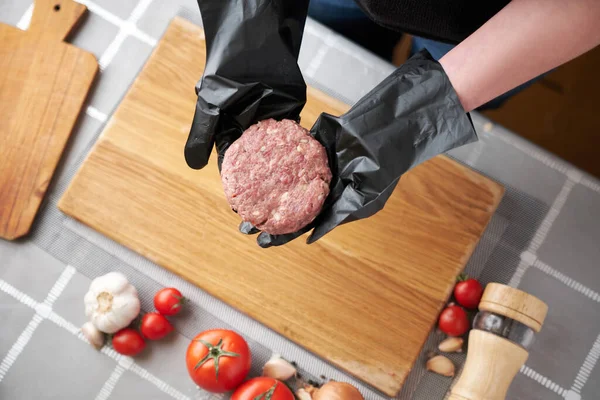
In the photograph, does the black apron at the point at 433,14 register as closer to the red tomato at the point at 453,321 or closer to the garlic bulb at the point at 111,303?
the red tomato at the point at 453,321

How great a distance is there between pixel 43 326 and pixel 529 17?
122cm

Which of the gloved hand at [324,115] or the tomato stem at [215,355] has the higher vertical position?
the gloved hand at [324,115]

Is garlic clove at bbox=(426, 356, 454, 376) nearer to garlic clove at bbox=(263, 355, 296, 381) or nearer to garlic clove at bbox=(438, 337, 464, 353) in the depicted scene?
garlic clove at bbox=(438, 337, 464, 353)

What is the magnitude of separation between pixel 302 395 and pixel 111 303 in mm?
488

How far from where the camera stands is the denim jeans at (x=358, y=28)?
53.1 inches

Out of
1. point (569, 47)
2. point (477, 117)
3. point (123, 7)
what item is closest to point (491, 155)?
point (477, 117)

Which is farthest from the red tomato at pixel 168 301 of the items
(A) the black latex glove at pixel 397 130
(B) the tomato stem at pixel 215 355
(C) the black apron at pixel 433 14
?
(C) the black apron at pixel 433 14

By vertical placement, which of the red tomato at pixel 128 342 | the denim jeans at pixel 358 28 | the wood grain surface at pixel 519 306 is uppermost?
the denim jeans at pixel 358 28

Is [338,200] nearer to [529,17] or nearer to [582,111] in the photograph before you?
[529,17]

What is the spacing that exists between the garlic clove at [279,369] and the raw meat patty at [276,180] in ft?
1.36

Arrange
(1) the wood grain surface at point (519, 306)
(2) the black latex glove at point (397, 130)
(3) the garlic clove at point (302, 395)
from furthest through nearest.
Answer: (3) the garlic clove at point (302, 395) → (1) the wood grain surface at point (519, 306) → (2) the black latex glove at point (397, 130)

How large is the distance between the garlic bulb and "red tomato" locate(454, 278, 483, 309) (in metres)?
0.77

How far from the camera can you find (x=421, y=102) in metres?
0.90

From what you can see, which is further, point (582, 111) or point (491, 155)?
point (582, 111)
